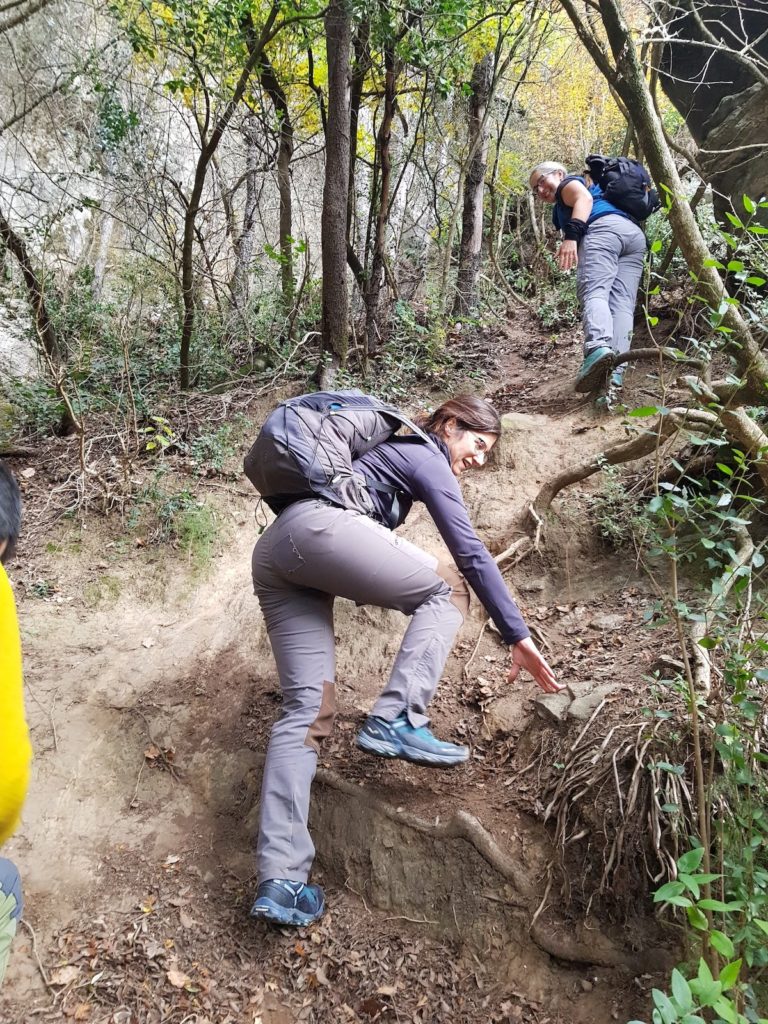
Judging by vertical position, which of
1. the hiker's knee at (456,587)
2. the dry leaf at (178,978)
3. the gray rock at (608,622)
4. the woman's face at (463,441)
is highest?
the woman's face at (463,441)

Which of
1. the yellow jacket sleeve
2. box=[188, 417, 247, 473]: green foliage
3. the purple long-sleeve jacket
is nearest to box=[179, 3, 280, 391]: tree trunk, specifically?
box=[188, 417, 247, 473]: green foliage

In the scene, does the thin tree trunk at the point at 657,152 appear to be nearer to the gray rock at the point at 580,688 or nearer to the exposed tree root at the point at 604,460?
the exposed tree root at the point at 604,460

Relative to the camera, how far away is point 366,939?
2.54 meters

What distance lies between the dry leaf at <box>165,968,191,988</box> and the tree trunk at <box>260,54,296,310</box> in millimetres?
6053

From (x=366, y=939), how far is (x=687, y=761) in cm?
144

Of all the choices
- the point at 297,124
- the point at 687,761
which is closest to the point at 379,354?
the point at 297,124

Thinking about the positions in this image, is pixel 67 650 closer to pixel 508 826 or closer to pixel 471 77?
pixel 508 826

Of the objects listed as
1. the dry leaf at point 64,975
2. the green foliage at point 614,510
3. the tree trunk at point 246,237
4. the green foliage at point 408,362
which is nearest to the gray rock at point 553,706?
the green foliage at point 614,510

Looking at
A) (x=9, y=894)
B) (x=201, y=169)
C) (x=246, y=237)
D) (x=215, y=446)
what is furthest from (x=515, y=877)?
(x=246, y=237)

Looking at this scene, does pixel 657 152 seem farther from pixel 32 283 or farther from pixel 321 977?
pixel 32 283

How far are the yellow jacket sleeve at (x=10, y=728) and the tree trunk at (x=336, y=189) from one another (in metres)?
4.85

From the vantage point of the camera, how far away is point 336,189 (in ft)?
18.7

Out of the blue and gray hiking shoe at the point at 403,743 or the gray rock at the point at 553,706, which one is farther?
the gray rock at the point at 553,706

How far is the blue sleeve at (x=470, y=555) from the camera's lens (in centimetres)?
258
